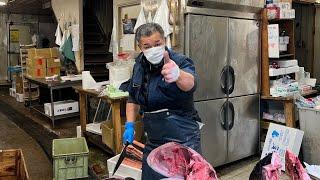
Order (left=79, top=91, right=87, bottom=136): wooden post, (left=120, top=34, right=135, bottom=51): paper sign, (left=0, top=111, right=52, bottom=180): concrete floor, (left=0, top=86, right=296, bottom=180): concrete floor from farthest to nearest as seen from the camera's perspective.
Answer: (left=79, top=91, right=87, bottom=136): wooden post
(left=120, top=34, right=135, bottom=51): paper sign
(left=0, top=111, right=52, bottom=180): concrete floor
(left=0, top=86, right=296, bottom=180): concrete floor

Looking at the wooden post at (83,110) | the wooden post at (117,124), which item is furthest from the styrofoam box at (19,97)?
the wooden post at (117,124)

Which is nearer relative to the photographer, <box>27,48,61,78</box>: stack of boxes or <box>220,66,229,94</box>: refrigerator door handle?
<box>220,66,229,94</box>: refrigerator door handle

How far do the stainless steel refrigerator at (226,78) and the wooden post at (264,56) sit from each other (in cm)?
6

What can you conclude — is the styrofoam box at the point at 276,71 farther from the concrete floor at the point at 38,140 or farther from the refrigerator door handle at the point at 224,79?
the concrete floor at the point at 38,140

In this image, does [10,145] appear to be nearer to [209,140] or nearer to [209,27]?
[209,140]

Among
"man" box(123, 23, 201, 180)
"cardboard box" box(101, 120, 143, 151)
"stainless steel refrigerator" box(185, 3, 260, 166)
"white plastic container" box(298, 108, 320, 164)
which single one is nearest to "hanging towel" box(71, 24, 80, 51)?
"cardboard box" box(101, 120, 143, 151)

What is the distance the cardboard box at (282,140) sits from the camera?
3.44 m

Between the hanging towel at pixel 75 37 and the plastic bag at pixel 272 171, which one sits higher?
the hanging towel at pixel 75 37

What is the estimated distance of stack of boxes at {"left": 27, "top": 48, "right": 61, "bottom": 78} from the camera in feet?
20.5

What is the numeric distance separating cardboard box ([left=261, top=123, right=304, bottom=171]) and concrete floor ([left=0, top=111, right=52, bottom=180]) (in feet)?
8.20

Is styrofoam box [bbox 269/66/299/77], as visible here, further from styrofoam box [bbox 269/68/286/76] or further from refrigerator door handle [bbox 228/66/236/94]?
refrigerator door handle [bbox 228/66/236/94]

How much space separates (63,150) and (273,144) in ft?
7.62

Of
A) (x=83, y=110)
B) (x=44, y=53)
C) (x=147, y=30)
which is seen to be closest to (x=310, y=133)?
(x=147, y=30)

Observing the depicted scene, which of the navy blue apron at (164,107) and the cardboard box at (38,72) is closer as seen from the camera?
the navy blue apron at (164,107)
